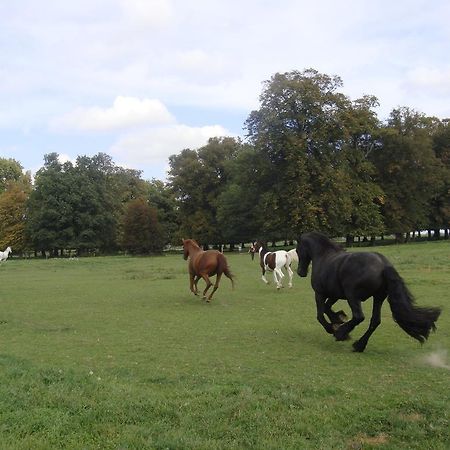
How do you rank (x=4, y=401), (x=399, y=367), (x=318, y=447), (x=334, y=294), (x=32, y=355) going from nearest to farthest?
1. (x=318, y=447)
2. (x=4, y=401)
3. (x=399, y=367)
4. (x=32, y=355)
5. (x=334, y=294)

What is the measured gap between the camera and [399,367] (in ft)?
27.5

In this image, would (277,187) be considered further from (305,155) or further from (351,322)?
(351,322)

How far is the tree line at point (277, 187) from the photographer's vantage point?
4828cm

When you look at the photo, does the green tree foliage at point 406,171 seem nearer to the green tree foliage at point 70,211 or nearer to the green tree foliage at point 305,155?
the green tree foliage at point 305,155

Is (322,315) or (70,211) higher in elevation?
(70,211)

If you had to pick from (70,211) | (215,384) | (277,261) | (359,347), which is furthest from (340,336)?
(70,211)

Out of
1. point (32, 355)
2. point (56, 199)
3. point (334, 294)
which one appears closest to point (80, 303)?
point (32, 355)

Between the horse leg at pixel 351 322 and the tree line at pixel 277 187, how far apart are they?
3629 cm

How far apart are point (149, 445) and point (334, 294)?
5960mm

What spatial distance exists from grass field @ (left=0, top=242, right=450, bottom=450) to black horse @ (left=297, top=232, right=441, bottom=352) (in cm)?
49

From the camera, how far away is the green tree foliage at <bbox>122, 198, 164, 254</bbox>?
7469cm

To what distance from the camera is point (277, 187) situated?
48875 mm

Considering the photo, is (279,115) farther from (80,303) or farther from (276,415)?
(276,415)

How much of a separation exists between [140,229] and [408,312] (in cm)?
6754
